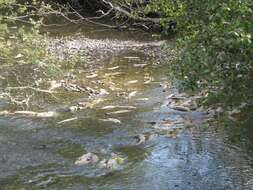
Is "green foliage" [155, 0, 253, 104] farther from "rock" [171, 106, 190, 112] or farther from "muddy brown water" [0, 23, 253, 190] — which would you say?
"rock" [171, 106, 190, 112]

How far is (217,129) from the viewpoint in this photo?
9.23m

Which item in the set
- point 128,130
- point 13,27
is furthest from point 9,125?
point 13,27

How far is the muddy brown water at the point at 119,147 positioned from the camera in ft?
24.5

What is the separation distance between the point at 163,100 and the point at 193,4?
177 inches

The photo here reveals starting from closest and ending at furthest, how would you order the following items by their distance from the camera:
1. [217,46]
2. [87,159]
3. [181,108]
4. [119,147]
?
[217,46]
[87,159]
[119,147]
[181,108]

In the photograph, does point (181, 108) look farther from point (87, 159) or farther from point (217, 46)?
point (217, 46)

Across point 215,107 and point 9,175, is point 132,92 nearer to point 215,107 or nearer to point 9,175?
point 215,107

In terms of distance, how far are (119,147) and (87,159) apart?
0.69 meters

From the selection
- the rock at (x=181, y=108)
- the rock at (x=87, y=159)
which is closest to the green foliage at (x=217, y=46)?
the rock at (x=87, y=159)

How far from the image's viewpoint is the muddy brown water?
7.48 metres

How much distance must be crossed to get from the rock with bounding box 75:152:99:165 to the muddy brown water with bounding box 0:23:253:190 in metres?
0.10

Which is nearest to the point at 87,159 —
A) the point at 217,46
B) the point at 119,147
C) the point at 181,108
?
the point at 119,147

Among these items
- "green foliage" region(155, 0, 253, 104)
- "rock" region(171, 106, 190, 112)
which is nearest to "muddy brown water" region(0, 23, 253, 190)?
"rock" region(171, 106, 190, 112)

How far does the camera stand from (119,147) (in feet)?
28.5
